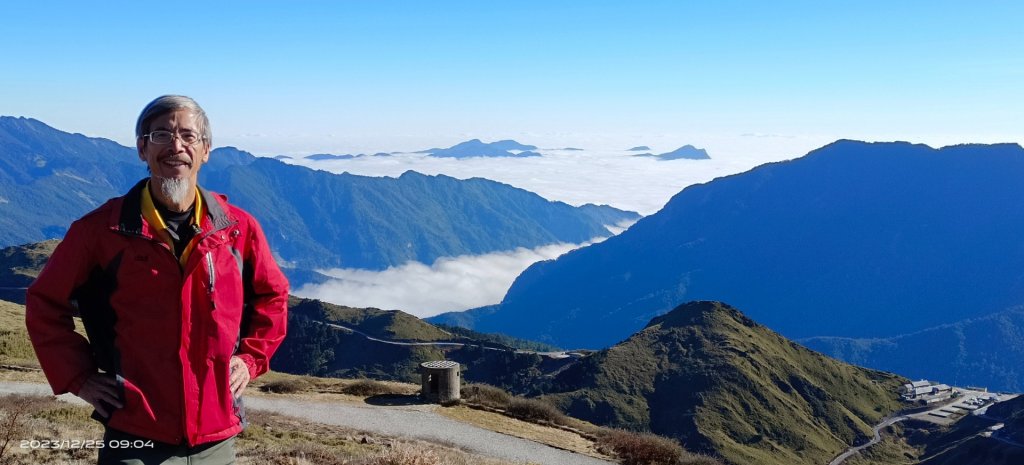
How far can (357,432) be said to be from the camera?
765 inches

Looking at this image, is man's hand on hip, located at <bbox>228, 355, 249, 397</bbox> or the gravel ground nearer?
man's hand on hip, located at <bbox>228, 355, 249, 397</bbox>

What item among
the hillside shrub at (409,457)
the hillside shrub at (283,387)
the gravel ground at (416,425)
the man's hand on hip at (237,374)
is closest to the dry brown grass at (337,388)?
the hillside shrub at (283,387)

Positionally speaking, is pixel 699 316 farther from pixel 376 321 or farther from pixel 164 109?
pixel 164 109

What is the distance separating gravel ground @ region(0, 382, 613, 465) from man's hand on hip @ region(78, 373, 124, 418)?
597 inches

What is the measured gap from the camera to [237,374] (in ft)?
16.3

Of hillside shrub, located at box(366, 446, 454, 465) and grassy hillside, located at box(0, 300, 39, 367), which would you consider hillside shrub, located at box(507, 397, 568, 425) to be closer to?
hillside shrub, located at box(366, 446, 454, 465)

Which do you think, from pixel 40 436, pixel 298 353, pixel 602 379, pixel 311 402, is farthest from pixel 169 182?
pixel 298 353

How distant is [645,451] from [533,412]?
5261mm

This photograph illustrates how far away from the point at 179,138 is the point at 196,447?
206cm

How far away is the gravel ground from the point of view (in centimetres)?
1998

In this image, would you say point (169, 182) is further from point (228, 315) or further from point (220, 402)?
point (220, 402)

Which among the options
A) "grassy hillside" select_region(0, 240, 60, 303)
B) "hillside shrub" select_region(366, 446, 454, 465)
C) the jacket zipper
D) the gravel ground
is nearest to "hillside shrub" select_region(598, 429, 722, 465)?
the gravel ground

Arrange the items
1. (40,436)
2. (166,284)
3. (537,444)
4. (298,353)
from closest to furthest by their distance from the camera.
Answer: (166,284)
(40,436)
(537,444)
(298,353)

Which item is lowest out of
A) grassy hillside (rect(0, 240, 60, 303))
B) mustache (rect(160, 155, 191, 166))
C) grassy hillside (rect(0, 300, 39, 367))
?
grassy hillside (rect(0, 240, 60, 303))
